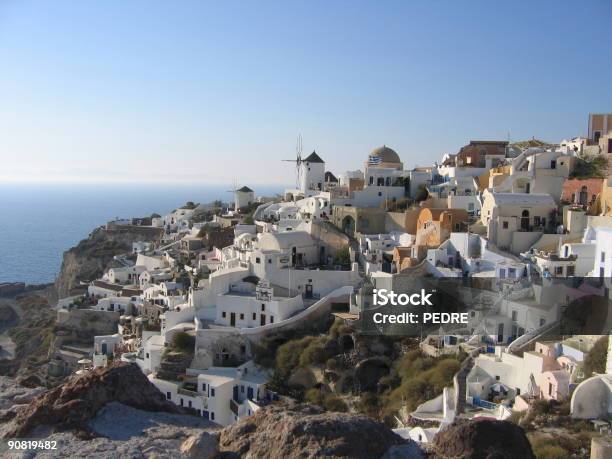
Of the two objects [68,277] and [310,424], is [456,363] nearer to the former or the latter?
[310,424]

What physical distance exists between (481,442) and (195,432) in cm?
267

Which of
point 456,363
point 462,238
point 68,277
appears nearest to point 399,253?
point 462,238

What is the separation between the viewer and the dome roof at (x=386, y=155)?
3072 centimetres

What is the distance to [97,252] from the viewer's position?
3709cm

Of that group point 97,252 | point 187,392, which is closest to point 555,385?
point 187,392

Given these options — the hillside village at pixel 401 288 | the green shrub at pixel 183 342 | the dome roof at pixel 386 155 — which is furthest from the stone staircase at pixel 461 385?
the dome roof at pixel 386 155

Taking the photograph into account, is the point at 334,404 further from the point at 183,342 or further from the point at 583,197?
the point at 583,197

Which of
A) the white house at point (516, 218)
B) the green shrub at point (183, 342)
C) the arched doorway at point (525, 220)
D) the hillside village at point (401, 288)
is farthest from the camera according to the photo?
the arched doorway at point (525, 220)

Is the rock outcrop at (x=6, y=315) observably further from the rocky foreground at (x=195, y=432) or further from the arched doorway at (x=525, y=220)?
the rocky foreground at (x=195, y=432)

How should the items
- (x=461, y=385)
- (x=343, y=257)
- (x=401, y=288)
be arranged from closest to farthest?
(x=461, y=385) < (x=401, y=288) < (x=343, y=257)

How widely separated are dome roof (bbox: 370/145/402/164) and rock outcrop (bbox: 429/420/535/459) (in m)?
25.4

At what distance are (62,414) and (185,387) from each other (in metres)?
10.6

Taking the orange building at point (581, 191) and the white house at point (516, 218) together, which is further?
the orange building at point (581, 191)

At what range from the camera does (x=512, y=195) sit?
20.3 metres
